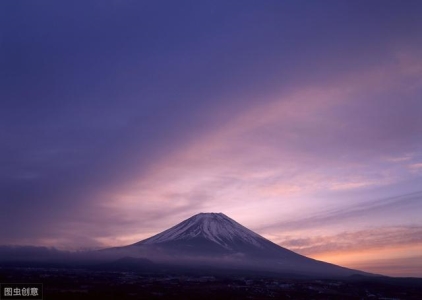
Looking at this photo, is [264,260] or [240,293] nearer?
[240,293]

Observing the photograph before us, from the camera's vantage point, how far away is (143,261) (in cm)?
18412

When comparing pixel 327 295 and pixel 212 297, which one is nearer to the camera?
pixel 212 297

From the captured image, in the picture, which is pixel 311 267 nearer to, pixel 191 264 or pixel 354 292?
pixel 191 264

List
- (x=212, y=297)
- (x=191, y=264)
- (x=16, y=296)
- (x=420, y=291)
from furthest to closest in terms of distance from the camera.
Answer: (x=191, y=264), (x=420, y=291), (x=212, y=297), (x=16, y=296)

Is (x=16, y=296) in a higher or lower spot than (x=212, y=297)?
higher

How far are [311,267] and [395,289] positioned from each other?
9951 cm

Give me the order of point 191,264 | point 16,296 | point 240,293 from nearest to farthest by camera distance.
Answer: point 16,296
point 240,293
point 191,264

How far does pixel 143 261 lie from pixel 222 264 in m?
32.7

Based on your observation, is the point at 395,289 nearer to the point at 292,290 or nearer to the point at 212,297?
the point at 292,290

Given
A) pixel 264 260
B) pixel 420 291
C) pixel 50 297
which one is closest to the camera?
pixel 50 297

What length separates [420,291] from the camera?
100062 millimetres

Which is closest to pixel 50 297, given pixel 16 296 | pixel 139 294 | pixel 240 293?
pixel 139 294

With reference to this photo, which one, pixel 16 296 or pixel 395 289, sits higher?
pixel 16 296

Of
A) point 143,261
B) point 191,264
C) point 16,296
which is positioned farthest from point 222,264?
point 16,296
